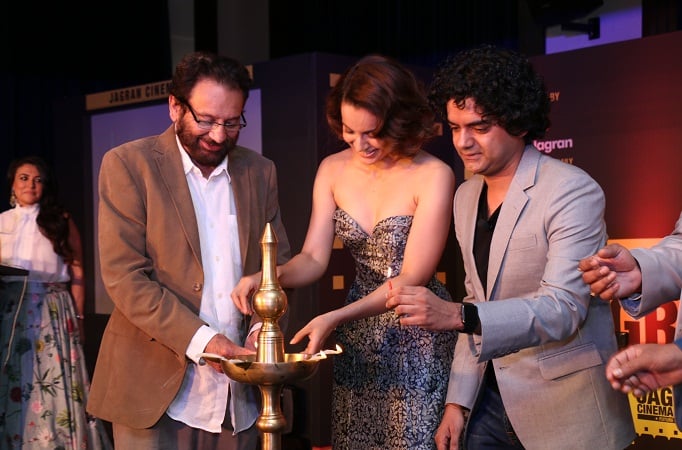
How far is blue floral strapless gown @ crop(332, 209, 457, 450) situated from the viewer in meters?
2.90

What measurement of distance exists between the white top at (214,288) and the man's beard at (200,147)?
0.03 m

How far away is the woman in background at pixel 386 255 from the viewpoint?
2.89m

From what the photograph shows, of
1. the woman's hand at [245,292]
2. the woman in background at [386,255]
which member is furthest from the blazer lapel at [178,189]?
the woman in background at [386,255]

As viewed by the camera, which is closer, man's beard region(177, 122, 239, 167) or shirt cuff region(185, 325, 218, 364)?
shirt cuff region(185, 325, 218, 364)

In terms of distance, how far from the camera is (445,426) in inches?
107

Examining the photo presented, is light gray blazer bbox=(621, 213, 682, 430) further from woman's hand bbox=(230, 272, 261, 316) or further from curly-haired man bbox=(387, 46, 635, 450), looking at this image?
woman's hand bbox=(230, 272, 261, 316)

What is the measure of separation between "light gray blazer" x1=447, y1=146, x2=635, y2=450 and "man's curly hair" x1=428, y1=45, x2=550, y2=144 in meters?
0.12

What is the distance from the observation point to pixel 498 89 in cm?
258

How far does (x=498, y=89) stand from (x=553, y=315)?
24.4 inches

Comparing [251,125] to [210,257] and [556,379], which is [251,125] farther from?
[556,379]

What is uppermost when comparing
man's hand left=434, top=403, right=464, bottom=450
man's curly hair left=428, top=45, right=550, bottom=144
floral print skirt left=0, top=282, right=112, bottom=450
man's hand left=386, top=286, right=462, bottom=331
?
man's curly hair left=428, top=45, right=550, bottom=144

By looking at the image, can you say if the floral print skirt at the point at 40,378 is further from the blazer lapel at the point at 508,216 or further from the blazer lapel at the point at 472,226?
the blazer lapel at the point at 508,216

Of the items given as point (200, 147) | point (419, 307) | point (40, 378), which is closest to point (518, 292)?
point (419, 307)

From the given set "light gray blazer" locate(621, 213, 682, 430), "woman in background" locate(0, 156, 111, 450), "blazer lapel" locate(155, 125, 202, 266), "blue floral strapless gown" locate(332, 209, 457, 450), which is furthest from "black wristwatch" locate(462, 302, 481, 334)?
"woman in background" locate(0, 156, 111, 450)
